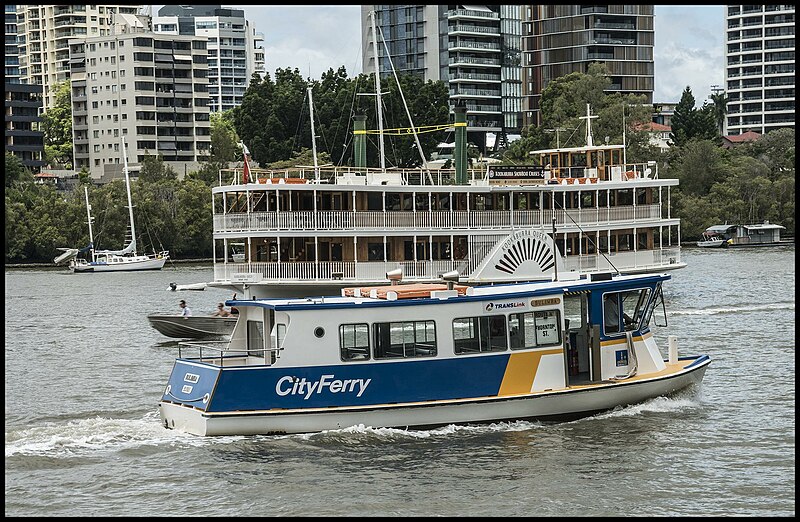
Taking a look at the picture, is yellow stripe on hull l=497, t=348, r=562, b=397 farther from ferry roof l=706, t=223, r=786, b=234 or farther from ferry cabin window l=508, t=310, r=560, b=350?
ferry roof l=706, t=223, r=786, b=234

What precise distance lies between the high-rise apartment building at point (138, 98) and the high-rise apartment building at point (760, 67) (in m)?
75.7

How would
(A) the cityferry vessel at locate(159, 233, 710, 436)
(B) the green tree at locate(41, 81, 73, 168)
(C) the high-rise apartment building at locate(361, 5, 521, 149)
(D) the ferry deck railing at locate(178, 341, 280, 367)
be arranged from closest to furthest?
(A) the cityferry vessel at locate(159, 233, 710, 436)
(D) the ferry deck railing at locate(178, 341, 280, 367)
(C) the high-rise apartment building at locate(361, 5, 521, 149)
(B) the green tree at locate(41, 81, 73, 168)

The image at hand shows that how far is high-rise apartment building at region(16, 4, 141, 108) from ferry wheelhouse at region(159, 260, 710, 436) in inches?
6923

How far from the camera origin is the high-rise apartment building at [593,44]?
134 metres

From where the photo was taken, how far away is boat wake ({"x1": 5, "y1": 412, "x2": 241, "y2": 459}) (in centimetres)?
2228

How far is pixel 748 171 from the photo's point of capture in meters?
107

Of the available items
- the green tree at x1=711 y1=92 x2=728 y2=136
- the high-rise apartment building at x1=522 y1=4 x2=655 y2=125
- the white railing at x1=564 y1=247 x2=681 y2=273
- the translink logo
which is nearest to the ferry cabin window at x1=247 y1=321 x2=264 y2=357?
the translink logo

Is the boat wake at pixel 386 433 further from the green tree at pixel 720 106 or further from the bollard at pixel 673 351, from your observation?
the green tree at pixel 720 106

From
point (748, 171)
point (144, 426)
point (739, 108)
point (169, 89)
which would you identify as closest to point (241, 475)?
point (144, 426)

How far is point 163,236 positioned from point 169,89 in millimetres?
40209

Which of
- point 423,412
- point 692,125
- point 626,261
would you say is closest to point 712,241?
point 692,125

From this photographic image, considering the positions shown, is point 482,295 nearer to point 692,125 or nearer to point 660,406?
point 660,406

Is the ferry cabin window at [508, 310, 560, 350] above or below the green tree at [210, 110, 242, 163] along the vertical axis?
below

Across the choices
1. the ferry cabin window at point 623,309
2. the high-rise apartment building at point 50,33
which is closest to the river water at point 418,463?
the ferry cabin window at point 623,309
